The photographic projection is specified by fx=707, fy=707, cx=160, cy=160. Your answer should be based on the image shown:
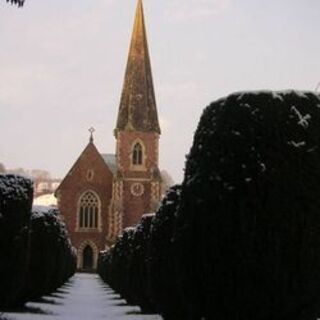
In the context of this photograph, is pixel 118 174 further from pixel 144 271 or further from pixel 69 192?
pixel 144 271

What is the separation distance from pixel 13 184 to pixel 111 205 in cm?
5962

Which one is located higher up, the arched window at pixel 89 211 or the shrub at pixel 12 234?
the arched window at pixel 89 211

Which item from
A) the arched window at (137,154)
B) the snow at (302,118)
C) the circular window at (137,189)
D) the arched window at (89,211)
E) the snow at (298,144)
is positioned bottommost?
the snow at (298,144)

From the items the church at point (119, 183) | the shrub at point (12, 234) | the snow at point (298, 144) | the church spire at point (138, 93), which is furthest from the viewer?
the church spire at point (138, 93)

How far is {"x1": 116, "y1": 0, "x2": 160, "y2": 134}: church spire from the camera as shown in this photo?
76812 millimetres

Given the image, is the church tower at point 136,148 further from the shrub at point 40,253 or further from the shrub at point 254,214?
the shrub at point 254,214

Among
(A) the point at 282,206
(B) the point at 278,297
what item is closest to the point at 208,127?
(A) the point at 282,206

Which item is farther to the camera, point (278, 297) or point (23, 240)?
point (23, 240)

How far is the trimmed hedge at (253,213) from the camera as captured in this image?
9.32 m

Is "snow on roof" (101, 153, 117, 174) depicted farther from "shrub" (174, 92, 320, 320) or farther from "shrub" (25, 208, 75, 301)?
"shrub" (174, 92, 320, 320)

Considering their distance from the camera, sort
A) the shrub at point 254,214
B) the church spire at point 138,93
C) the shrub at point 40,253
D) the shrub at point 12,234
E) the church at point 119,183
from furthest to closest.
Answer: the church spire at point 138,93 < the church at point 119,183 < the shrub at point 40,253 < the shrub at point 12,234 < the shrub at point 254,214

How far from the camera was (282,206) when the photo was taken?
31.1ft

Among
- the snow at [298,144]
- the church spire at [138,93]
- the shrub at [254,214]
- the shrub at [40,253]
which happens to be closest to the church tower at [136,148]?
the church spire at [138,93]

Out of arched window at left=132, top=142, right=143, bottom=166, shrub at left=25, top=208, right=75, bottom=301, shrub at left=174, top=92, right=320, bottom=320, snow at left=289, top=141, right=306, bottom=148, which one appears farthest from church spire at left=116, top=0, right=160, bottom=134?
snow at left=289, top=141, right=306, bottom=148
